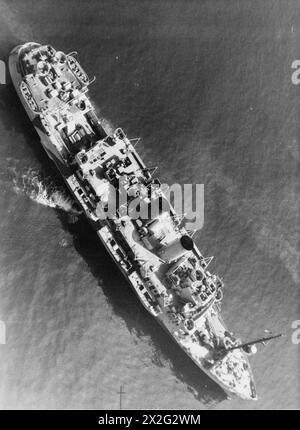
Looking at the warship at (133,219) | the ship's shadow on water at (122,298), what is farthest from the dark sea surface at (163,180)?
the warship at (133,219)

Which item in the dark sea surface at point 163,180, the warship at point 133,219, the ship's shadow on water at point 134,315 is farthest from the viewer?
the ship's shadow on water at point 134,315

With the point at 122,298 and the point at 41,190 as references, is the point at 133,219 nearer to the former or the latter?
the point at 122,298

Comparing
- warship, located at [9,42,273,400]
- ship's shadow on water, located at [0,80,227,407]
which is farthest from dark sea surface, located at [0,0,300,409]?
warship, located at [9,42,273,400]

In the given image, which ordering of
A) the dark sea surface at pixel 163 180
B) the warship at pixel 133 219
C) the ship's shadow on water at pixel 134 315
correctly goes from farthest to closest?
the ship's shadow on water at pixel 134 315 < the warship at pixel 133 219 < the dark sea surface at pixel 163 180

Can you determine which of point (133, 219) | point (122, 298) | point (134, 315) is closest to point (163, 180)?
point (133, 219)

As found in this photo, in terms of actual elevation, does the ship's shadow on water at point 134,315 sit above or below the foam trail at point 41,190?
below

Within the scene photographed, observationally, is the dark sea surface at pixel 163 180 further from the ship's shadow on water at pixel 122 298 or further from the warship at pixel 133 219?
the warship at pixel 133 219

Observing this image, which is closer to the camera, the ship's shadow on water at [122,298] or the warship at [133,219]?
the warship at [133,219]
